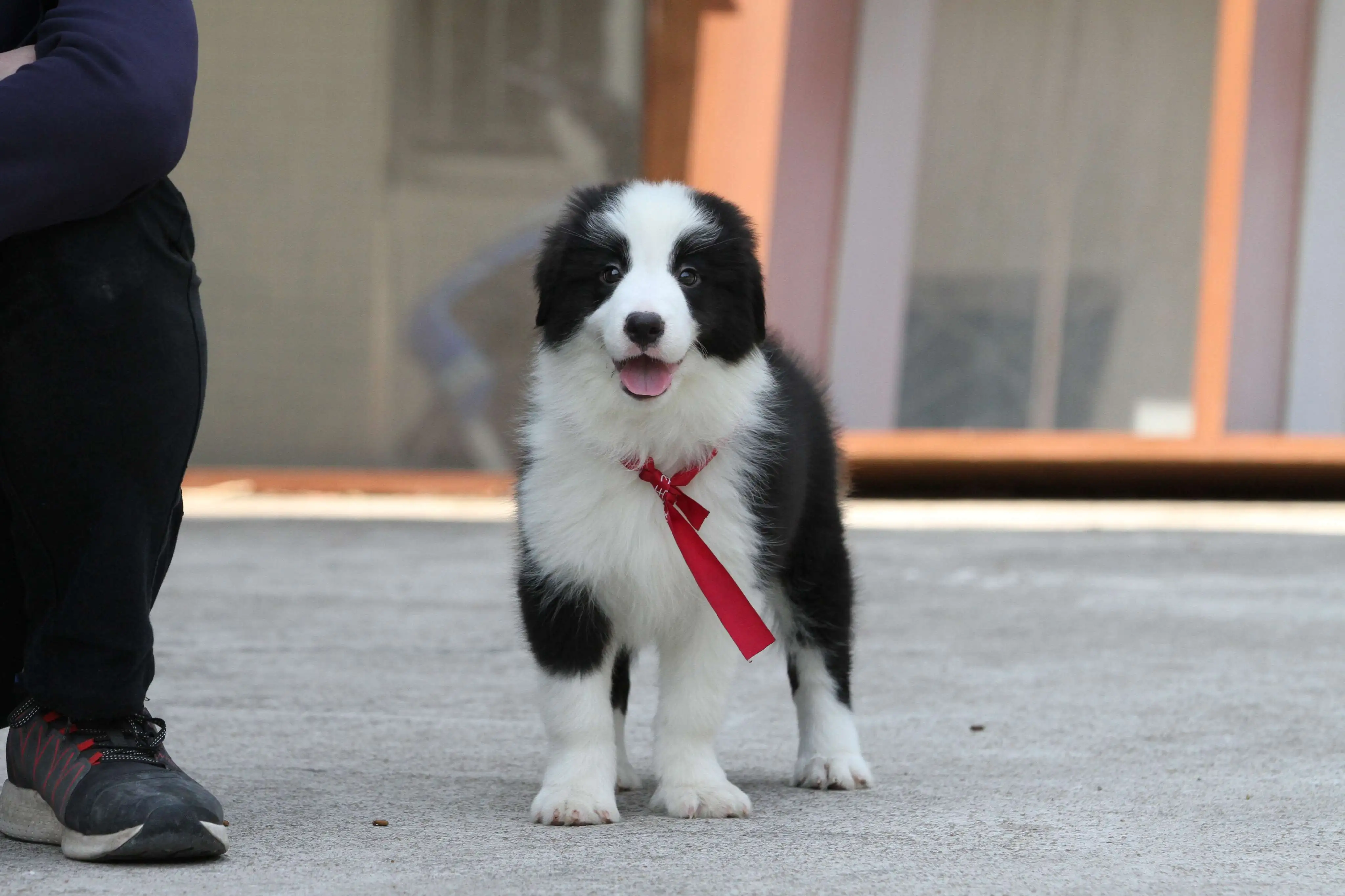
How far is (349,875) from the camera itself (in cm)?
231

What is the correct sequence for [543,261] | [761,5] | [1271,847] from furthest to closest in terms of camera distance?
[761,5] → [543,261] → [1271,847]

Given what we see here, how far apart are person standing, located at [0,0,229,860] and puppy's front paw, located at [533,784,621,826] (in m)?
0.53

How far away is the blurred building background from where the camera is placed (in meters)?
10.0

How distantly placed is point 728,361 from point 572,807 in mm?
811

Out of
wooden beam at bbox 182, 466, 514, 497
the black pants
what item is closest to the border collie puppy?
the black pants

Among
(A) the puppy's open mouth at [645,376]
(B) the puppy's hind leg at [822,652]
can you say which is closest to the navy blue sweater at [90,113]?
(A) the puppy's open mouth at [645,376]

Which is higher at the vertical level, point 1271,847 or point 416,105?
point 416,105

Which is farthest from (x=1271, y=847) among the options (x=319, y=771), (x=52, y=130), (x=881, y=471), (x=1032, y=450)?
(x=881, y=471)

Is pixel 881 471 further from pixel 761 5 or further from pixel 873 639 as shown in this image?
pixel 873 639

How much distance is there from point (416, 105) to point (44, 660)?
8.02 m

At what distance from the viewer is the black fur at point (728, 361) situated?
2840 mm

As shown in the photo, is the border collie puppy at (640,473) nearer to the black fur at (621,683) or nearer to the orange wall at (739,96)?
the black fur at (621,683)

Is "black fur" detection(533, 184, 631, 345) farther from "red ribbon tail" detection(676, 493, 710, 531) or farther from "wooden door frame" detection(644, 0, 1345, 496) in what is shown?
"wooden door frame" detection(644, 0, 1345, 496)

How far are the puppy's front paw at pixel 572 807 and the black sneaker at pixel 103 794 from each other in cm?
51
